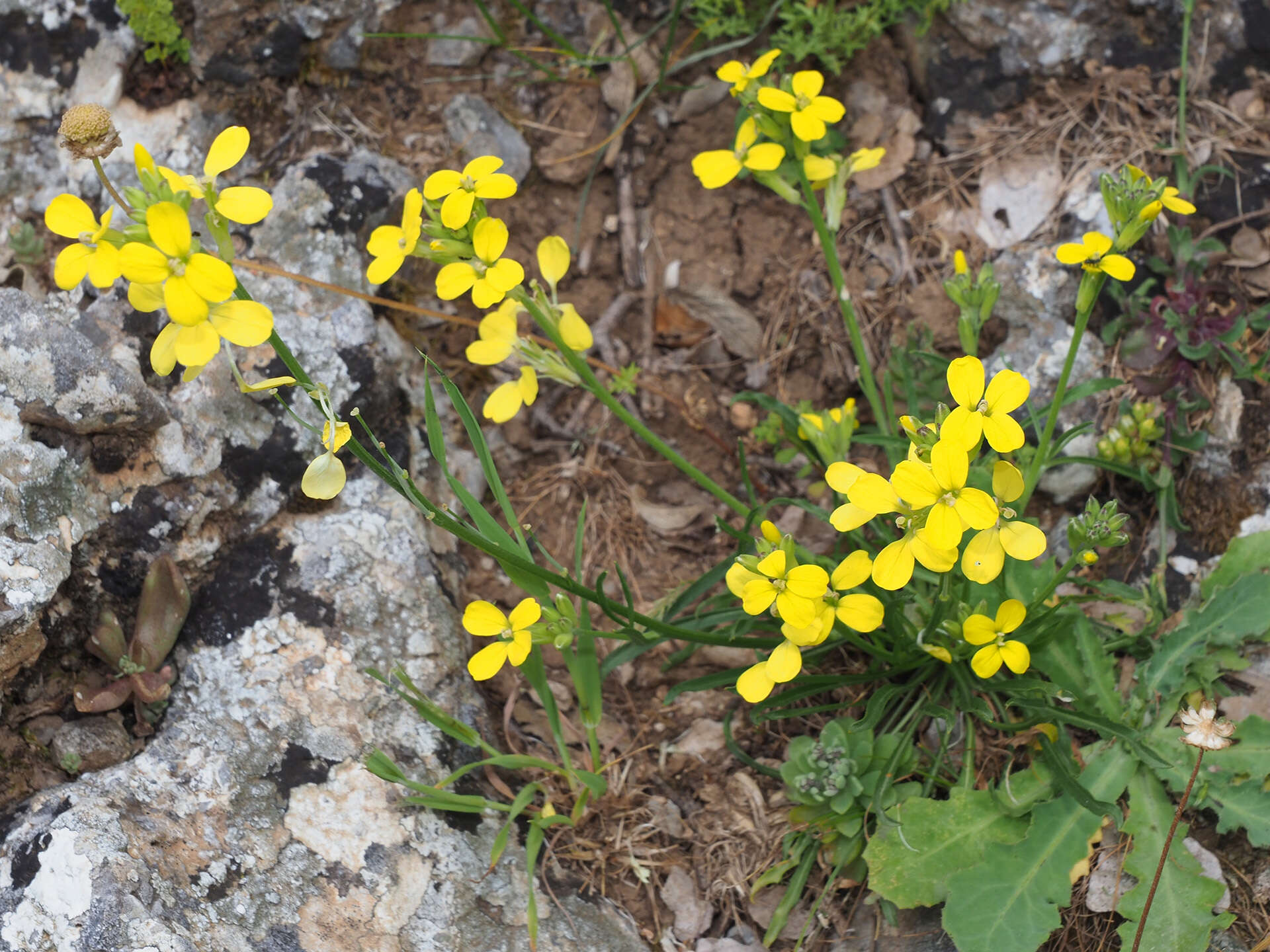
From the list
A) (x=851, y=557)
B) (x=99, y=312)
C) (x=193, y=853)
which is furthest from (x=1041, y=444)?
(x=99, y=312)

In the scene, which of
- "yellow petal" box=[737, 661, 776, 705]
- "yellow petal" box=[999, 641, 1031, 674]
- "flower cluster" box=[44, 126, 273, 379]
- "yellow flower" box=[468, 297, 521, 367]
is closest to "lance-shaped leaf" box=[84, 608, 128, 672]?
"flower cluster" box=[44, 126, 273, 379]

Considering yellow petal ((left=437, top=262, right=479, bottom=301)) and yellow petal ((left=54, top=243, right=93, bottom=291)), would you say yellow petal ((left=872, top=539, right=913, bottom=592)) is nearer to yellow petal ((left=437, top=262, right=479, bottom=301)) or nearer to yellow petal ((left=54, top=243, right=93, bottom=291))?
yellow petal ((left=437, top=262, right=479, bottom=301))

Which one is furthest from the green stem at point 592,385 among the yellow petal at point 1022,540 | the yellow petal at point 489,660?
the yellow petal at point 1022,540

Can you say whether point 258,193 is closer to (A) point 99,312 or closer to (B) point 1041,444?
(A) point 99,312

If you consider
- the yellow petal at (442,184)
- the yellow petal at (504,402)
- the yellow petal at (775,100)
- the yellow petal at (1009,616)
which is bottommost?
the yellow petal at (1009,616)

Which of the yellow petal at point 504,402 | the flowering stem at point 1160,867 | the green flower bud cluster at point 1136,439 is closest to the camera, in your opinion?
the flowering stem at point 1160,867

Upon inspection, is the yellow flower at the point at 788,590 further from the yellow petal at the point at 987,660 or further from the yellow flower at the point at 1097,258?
the yellow flower at the point at 1097,258

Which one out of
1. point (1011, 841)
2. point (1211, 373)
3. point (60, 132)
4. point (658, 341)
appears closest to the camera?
point (60, 132)
